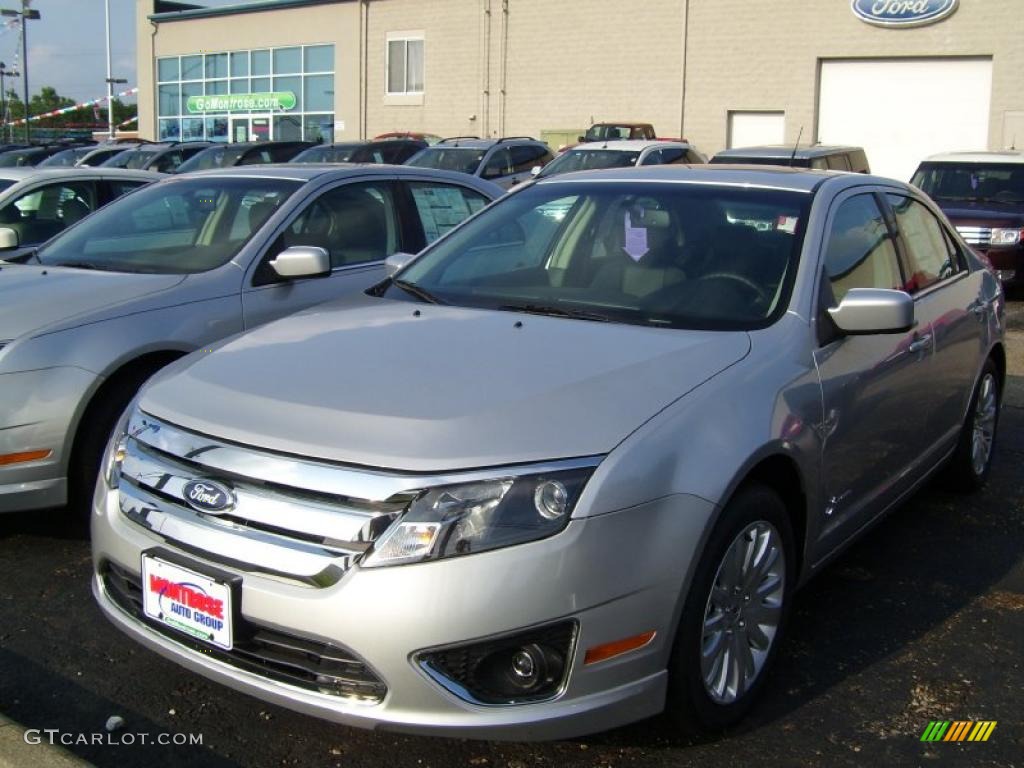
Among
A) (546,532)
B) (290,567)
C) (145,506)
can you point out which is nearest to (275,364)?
(145,506)

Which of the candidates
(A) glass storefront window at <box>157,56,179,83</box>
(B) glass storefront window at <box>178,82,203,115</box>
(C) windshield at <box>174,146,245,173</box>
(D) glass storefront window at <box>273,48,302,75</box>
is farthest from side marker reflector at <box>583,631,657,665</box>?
(A) glass storefront window at <box>157,56,179,83</box>

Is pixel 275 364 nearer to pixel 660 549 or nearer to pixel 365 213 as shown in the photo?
pixel 660 549

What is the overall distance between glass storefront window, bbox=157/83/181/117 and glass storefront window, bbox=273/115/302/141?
5973 mm

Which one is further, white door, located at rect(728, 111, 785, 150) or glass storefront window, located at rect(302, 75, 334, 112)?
glass storefront window, located at rect(302, 75, 334, 112)

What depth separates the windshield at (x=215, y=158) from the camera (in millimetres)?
19859

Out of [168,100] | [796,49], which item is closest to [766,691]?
[796,49]

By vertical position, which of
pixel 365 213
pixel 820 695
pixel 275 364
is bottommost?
pixel 820 695

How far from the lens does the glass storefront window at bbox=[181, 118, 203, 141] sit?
131ft

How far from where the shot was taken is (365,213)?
602cm

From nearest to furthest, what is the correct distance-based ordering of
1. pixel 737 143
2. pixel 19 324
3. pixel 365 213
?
pixel 19 324
pixel 365 213
pixel 737 143

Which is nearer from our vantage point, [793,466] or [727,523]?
[727,523]

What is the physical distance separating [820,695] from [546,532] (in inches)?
53.1

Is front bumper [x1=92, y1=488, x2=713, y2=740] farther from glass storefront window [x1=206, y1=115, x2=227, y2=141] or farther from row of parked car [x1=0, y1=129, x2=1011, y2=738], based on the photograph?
glass storefront window [x1=206, y1=115, x2=227, y2=141]

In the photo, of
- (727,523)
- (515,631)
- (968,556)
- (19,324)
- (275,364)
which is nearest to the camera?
(515,631)
